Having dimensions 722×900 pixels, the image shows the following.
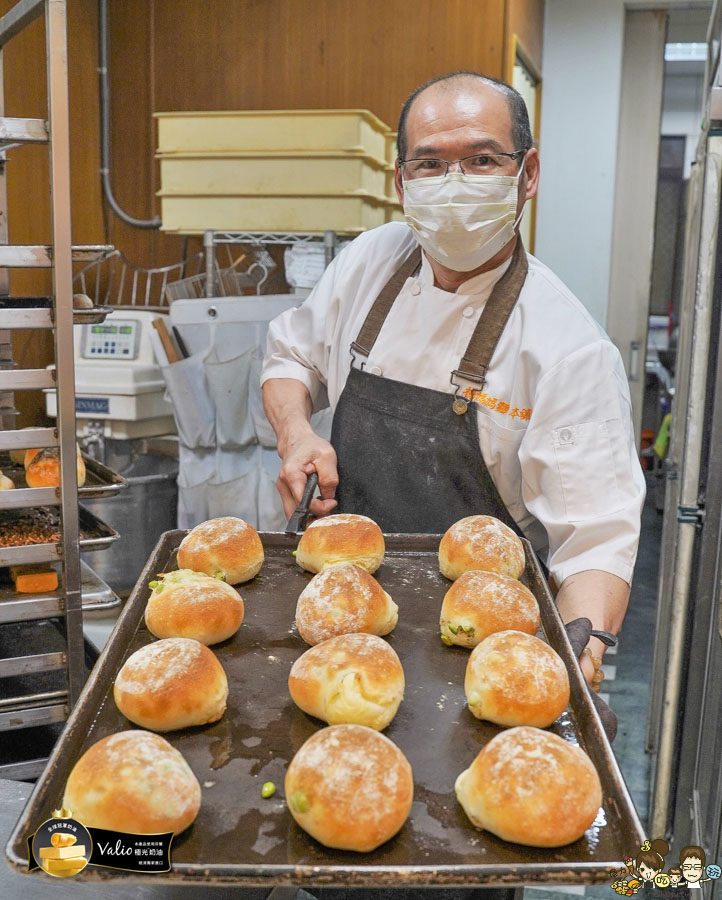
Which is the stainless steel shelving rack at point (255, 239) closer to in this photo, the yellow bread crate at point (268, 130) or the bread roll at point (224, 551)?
the yellow bread crate at point (268, 130)

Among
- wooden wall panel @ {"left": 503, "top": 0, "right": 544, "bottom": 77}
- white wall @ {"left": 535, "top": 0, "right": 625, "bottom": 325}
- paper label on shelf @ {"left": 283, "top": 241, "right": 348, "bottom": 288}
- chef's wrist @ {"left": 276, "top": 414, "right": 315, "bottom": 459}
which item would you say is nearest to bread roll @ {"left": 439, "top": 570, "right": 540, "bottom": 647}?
chef's wrist @ {"left": 276, "top": 414, "right": 315, "bottom": 459}

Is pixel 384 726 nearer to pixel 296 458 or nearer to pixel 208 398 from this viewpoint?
pixel 296 458

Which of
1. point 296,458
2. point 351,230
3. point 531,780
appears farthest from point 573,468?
point 351,230

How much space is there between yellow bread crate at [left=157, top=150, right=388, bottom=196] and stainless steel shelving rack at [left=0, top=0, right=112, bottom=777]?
5.69 feet

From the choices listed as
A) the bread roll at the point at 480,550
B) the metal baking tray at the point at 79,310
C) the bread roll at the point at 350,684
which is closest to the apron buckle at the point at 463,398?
the bread roll at the point at 480,550

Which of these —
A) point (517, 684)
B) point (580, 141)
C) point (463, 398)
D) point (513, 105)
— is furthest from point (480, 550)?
point (580, 141)

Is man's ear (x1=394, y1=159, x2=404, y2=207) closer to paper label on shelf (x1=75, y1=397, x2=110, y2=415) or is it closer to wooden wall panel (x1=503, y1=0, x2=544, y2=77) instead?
paper label on shelf (x1=75, y1=397, x2=110, y2=415)

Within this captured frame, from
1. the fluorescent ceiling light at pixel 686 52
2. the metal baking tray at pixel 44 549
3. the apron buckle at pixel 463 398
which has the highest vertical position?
the fluorescent ceiling light at pixel 686 52

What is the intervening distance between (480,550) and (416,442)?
1.69 ft

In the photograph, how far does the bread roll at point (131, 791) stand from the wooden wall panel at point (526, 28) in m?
3.53

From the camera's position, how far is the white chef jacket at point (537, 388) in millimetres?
1600

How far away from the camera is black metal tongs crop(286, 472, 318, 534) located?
1.56 m

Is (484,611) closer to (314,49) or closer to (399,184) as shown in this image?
(399,184)

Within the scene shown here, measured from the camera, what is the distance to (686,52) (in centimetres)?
731
